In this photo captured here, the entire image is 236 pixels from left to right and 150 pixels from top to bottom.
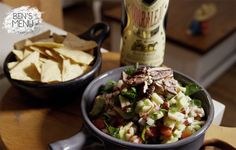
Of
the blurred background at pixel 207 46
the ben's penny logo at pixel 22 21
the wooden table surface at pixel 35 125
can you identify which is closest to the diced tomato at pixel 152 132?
the wooden table surface at pixel 35 125

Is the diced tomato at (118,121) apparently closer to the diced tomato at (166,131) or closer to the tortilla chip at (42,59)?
the diced tomato at (166,131)

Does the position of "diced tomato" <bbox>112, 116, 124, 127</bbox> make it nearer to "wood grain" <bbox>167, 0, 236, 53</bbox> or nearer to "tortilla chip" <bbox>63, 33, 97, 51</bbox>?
"tortilla chip" <bbox>63, 33, 97, 51</bbox>

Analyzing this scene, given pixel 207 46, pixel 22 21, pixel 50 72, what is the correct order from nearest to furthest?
pixel 50 72, pixel 22 21, pixel 207 46

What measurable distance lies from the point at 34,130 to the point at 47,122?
2cm

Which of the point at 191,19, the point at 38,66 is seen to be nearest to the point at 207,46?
the point at 191,19

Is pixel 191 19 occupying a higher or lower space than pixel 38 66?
lower

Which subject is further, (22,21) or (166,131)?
(22,21)

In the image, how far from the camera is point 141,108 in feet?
1.44

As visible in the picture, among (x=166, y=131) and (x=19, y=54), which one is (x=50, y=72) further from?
(x=166, y=131)

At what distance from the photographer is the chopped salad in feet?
1.43

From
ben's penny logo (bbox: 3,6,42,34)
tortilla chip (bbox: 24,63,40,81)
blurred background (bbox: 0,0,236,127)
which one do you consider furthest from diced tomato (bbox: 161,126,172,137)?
blurred background (bbox: 0,0,236,127)

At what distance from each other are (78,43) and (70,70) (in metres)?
0.08

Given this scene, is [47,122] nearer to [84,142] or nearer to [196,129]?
[84,142]

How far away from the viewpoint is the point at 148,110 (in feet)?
1.43
